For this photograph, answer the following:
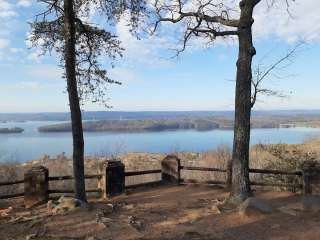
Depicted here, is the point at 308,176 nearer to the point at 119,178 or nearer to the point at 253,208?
the point at 253,208

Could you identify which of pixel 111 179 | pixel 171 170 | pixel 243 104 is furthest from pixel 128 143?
pixel 243 104

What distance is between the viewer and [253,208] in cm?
1017

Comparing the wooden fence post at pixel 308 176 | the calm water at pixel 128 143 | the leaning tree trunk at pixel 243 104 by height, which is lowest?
the calm water at pixel 128 143

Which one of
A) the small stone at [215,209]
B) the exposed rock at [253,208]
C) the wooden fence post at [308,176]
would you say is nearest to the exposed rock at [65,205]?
the small stone at [215,209]

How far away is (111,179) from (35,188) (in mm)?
2179

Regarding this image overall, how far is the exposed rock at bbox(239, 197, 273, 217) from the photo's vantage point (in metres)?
10.1

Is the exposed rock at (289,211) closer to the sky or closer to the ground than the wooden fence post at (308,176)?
closer to the ground

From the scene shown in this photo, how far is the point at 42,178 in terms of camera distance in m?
12.4

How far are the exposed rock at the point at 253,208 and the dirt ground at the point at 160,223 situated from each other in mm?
126

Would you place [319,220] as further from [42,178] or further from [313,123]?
[313,123]

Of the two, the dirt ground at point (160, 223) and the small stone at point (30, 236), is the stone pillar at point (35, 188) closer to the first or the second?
the dirt ground at point (160, 223)

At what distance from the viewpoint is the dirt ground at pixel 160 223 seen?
348 inches

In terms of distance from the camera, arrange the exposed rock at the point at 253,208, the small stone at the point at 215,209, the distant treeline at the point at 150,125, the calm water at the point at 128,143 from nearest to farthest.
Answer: the exposed rock at the point at 253,208
the small stone at the point at 215,209
the calm water at the point at 128,143
the distant treeline at the point at 150,125

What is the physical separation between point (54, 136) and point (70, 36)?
4620cm
